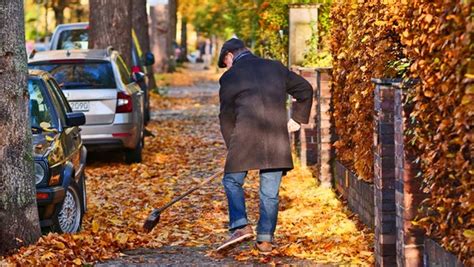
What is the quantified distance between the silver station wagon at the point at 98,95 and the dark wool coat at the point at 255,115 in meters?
6.57

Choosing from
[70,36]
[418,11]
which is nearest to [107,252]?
[418,11]

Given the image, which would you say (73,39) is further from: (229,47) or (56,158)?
(229,47)

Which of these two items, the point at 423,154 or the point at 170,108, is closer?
the point at 423,154

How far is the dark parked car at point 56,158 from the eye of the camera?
9.73 m

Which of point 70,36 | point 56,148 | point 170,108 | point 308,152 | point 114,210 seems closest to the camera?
point 56,148

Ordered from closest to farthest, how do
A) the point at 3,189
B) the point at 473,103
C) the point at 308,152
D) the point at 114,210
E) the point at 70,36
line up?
the point at 473,103
the point at 3,189
the point at 114,210
the point at 308,152
the point at 70,36

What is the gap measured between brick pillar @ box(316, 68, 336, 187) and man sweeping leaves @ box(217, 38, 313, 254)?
3.72 m

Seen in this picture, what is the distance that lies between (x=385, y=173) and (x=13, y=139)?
2.78 m

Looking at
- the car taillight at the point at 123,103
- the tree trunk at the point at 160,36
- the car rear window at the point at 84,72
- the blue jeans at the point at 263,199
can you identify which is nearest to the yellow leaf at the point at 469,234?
the blue jeans at the point at 263,199

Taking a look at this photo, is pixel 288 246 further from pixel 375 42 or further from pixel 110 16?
pixel 110 16

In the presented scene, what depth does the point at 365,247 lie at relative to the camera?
359 inches

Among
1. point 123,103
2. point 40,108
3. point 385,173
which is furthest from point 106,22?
point 385,173

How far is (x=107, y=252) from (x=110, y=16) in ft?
Answer: 37.9

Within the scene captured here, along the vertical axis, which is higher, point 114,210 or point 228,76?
point 228,76
